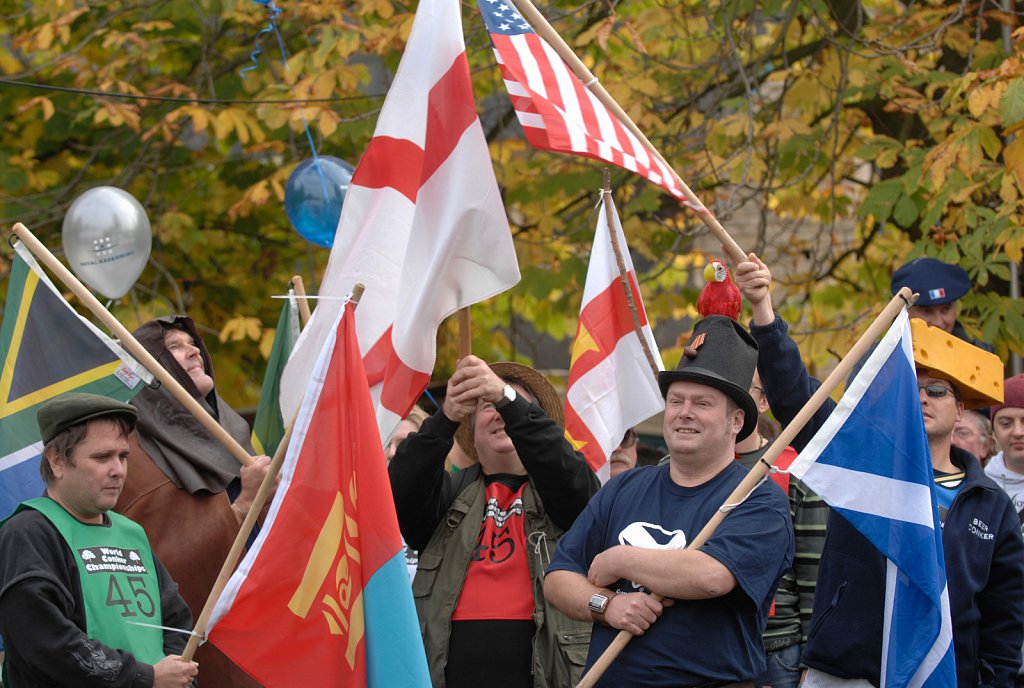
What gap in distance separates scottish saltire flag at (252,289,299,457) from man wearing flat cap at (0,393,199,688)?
180 centimetres

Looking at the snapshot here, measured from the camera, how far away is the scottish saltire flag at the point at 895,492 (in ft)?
13.6

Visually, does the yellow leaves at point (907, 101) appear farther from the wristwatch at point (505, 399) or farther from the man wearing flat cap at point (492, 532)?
the wristwatch at point (505, 399)

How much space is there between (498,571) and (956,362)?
1720 millimetres

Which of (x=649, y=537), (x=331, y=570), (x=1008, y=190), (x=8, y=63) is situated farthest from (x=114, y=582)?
(x=8, y=63)

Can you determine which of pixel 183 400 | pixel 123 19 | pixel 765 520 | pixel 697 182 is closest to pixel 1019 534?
pixel 765 520

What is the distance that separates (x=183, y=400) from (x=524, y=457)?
1.21m

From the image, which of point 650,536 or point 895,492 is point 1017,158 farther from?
point 650,536

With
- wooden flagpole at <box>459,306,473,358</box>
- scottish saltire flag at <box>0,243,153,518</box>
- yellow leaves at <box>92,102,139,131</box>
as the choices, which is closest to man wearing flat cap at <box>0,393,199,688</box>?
scottish saltire flag at <box>0,243,153,518</box>

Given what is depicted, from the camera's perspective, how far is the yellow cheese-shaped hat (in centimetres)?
471

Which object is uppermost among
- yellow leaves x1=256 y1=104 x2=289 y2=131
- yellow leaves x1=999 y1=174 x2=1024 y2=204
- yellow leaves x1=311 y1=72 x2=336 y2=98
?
yellow leaves x1=311 y1=72 x2=336 y2=98

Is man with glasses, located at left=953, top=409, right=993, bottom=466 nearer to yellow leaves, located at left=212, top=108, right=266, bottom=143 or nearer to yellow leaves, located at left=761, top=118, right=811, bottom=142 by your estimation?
yellow leaves, located at left=761, top=118, right=811, bottom=142

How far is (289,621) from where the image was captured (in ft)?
13.4

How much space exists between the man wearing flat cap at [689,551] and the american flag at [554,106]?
0.61 metres

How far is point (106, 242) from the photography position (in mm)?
8219
